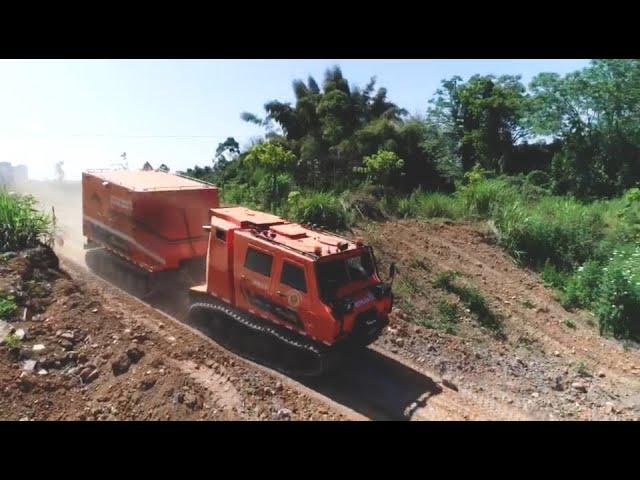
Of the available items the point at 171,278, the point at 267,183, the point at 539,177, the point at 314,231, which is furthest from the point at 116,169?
the point at 539,177

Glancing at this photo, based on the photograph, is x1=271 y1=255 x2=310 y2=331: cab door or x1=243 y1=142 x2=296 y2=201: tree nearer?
x1=271 y1=255 x2=310 y2=331: cab door

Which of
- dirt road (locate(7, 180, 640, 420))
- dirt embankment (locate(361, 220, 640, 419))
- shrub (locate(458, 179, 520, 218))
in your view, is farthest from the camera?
shrub (locate(458, 179, 520, 218))

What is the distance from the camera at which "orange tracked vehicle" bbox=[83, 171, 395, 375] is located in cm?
855

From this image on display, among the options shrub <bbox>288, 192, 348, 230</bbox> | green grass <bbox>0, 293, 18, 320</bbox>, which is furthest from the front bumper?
shrub <bbox>288, 192, 348, 230</bbox>

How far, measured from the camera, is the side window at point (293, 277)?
860cm

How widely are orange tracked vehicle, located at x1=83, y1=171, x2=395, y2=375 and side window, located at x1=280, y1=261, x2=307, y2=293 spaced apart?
2cm

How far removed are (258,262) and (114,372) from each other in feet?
10.1

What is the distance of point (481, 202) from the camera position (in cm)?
1906

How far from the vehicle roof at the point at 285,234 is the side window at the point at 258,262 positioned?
0.28m

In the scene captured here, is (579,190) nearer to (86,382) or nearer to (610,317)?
(610,317)

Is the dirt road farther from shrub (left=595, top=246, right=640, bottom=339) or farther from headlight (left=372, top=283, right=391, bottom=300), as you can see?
headlight (left=372, top=283, right=391, bottom=300)

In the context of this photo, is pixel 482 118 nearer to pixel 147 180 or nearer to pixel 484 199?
pixel 484 199

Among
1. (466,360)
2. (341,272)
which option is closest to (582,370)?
(466,360)

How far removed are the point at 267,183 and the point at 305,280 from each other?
10.7 meters
